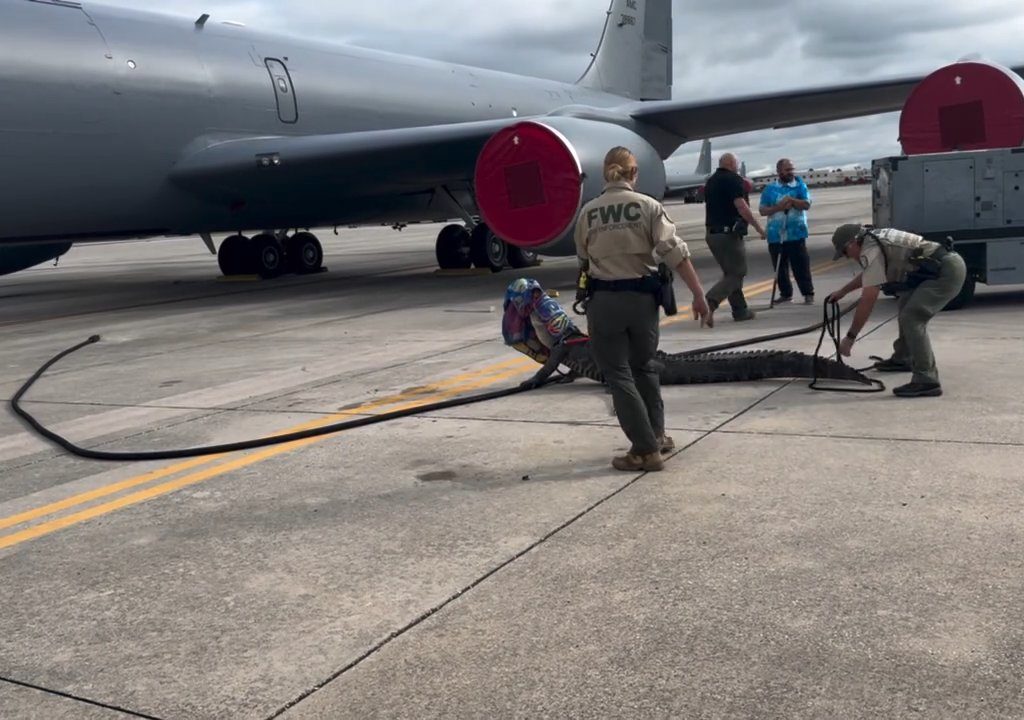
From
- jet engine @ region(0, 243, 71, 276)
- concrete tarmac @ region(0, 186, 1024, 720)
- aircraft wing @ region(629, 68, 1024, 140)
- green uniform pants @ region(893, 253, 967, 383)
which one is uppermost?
aircraft wing @ region(629, 68, 1024, 140)

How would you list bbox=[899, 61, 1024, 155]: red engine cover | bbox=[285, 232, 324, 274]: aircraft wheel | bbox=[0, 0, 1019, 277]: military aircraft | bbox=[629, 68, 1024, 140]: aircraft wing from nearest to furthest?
bbox=[899, 61, 1024, 155]: red engine cover < bbox=[0, 0, 1019, 277]: military aircraft < bbox=[629, 68, 1024, 140]: aircraft wing < bbox=[285, 232, 324, 274]: aircraft wheel

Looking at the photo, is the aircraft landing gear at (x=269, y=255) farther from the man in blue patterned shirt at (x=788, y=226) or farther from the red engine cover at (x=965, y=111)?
the red engine cover at (x=965, y=111)

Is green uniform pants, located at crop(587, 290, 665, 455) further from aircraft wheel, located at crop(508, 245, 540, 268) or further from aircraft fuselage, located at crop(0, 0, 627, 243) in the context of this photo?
aircraft wheel, located at crop(508, 245, 540, 268)

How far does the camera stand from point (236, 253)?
696 inches

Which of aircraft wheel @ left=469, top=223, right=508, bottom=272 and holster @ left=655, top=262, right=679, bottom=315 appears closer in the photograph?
holster @ left=655, top=262, right=679, bottom=315

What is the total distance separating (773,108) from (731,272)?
21.9ft

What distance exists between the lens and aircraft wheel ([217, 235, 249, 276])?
1766 cm

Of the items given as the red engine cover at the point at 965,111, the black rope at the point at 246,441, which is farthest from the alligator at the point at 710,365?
the red engine cover at the point at 965,111

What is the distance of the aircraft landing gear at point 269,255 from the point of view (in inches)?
697

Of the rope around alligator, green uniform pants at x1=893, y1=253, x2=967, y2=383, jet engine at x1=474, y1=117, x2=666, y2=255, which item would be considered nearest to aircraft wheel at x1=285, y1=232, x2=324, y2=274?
jet engine at x1=474, y1=117, x2=666, y2=255

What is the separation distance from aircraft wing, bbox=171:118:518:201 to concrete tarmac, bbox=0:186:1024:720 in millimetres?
6322

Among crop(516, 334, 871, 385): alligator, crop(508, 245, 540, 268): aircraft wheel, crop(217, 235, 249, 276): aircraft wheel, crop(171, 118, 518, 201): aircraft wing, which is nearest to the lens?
crop(516, 334, 871, 385): alligator

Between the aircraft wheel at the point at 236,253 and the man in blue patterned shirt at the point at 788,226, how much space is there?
9910 millimetres

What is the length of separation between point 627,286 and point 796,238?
6.45 meters
